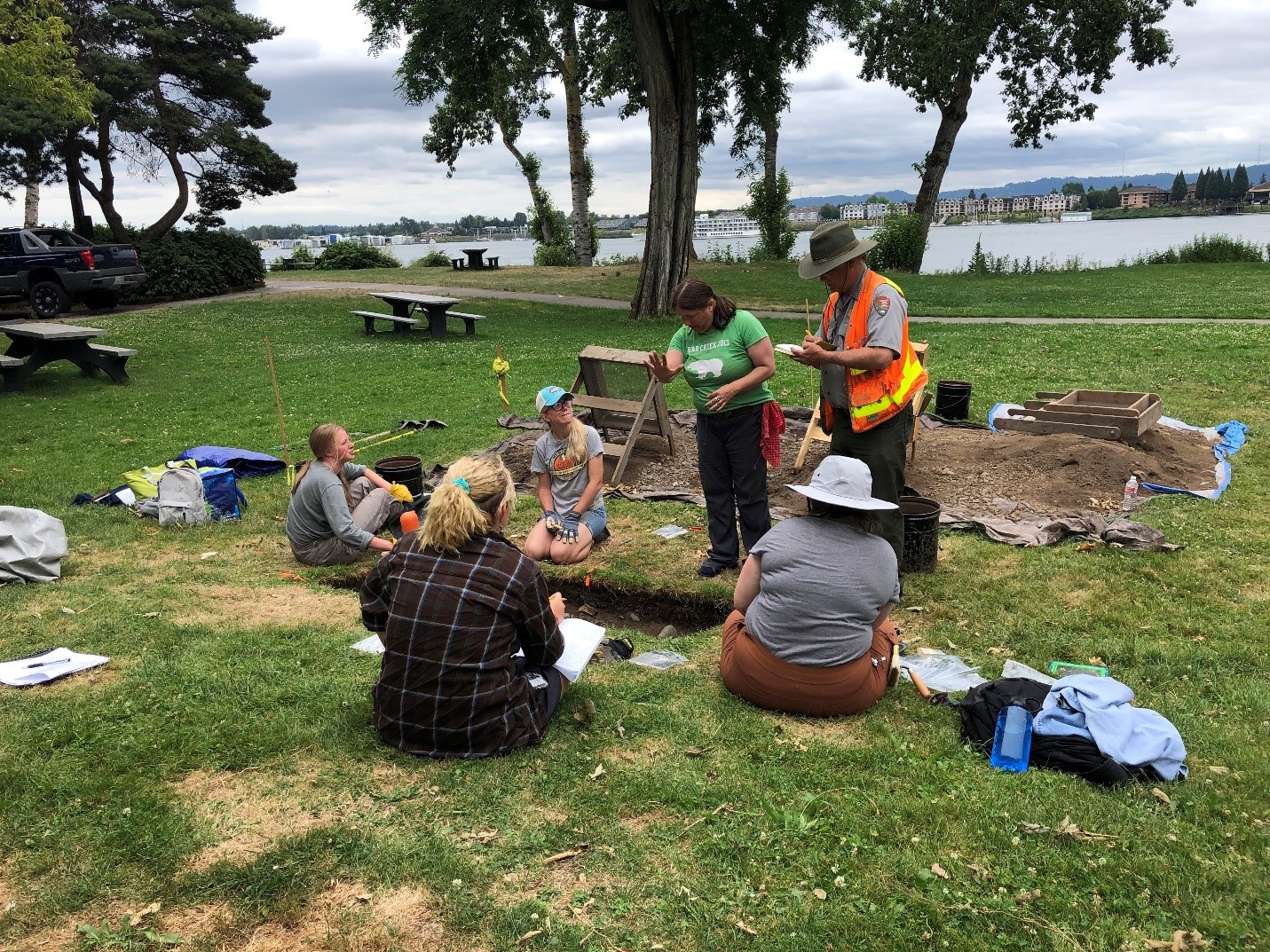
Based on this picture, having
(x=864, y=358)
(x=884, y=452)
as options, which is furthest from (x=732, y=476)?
(x=864, y=358)

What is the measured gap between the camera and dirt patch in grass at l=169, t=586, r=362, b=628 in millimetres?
5332

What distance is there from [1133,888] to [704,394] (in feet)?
11.5

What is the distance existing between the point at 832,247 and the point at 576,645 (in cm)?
242

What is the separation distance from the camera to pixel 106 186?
83.3 feet

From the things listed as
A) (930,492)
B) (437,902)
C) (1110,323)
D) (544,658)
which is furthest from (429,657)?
(1110,323)

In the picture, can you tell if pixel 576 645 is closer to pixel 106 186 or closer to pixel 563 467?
pixel 563 467

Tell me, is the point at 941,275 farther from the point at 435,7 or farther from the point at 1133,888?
the point at 1133,888

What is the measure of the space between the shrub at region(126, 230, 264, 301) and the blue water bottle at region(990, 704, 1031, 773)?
2343cm

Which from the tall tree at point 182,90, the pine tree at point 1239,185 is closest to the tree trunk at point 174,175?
the tall tree at point 182,90


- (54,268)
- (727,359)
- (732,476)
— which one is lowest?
(732,476)

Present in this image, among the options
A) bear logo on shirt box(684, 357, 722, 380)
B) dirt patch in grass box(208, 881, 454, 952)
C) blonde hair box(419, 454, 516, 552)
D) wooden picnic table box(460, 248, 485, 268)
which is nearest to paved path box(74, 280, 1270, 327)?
wooden picnic table box(460, 248, 485, 268)

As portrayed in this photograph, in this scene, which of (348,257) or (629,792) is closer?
(629,792)

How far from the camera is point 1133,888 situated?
114 inches

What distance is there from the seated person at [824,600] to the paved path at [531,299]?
13.7m
